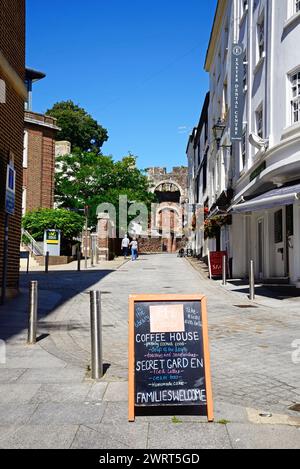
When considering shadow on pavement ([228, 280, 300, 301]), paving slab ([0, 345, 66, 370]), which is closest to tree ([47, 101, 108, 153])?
shadow on pavement ([228, 280, 300, 301])

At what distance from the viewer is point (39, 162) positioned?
3438cm

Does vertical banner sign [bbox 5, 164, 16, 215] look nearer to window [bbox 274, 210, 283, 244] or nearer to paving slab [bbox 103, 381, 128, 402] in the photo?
paving slab [bbox 103, 381, 128, 402]

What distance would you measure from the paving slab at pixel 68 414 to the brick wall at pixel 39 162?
1164 inches

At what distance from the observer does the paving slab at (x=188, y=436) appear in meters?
3.88

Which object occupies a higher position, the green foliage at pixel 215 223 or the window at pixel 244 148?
the window at pixel 244 148

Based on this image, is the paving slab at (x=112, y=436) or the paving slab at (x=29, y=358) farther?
the paving slab at (x=29, y=358)

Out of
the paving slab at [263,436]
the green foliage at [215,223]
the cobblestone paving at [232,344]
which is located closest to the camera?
the paving slab at [263,436]

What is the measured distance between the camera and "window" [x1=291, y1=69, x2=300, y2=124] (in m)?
13.8

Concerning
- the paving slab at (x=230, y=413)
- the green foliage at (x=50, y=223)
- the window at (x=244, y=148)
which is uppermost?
the window at (x=244, y=148)

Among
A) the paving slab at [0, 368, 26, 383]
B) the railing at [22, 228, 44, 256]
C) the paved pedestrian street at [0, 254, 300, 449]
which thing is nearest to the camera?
the paved pedestrian street at [0, 254, 300, 449]

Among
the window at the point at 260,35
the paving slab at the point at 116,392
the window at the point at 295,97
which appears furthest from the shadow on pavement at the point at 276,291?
the paving slab at the point at 116,392

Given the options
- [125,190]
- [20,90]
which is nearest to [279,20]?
[20,90]

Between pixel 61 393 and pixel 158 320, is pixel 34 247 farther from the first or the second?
pixel 158 320

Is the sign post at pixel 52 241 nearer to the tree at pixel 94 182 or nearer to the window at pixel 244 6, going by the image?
the tree at pixel 94 182
